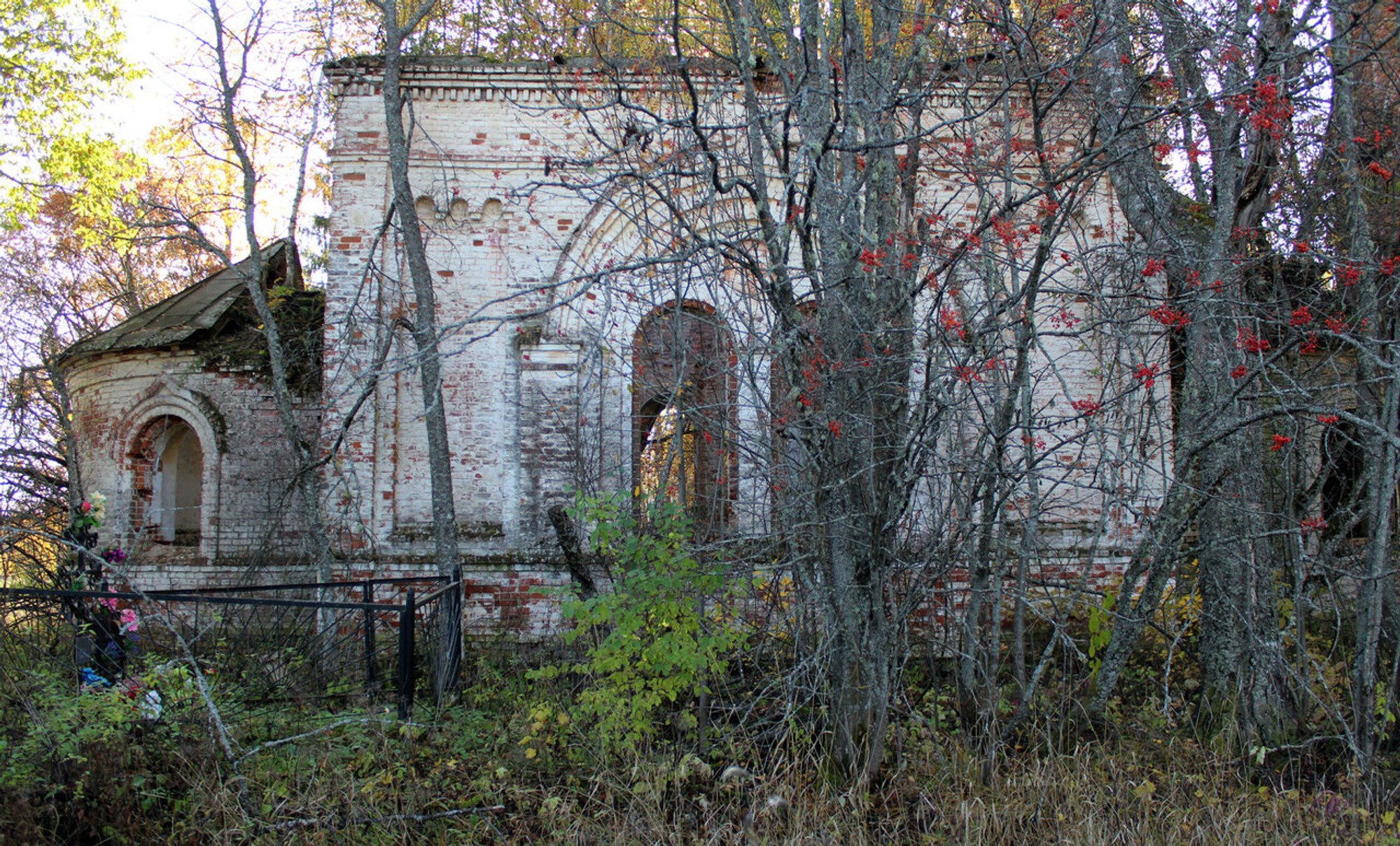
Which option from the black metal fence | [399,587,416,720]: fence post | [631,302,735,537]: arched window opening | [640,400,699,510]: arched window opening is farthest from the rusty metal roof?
[399,587,416,720]: fence post

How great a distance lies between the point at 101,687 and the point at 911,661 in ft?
18.2

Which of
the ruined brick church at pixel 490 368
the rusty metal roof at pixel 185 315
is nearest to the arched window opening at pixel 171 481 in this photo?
the rusty metal roof at pixel 185 315

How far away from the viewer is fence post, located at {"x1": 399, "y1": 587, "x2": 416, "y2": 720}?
5555 millimetres

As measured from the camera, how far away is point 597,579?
834 centimetres

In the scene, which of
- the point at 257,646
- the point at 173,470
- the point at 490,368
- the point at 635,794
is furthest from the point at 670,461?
the point at 173,470

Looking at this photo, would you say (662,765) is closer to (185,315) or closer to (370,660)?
(370,660)

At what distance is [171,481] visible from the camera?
35.0ft

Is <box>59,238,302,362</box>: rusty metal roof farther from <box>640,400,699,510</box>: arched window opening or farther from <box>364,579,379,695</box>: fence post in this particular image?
<box>640,400,699,510</box>: arched window opening

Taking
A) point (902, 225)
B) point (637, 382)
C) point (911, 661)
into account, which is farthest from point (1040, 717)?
point (637, 382)

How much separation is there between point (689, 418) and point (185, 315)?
7.62 meters

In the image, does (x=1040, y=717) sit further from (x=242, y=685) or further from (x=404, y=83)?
(x=404, y=83)

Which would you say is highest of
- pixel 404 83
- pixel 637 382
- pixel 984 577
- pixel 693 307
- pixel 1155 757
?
pixel 404 83

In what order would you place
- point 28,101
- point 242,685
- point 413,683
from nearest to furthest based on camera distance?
point 413,683
point 242,685
point 28,101

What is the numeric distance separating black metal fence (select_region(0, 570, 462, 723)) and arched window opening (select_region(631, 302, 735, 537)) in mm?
1913
